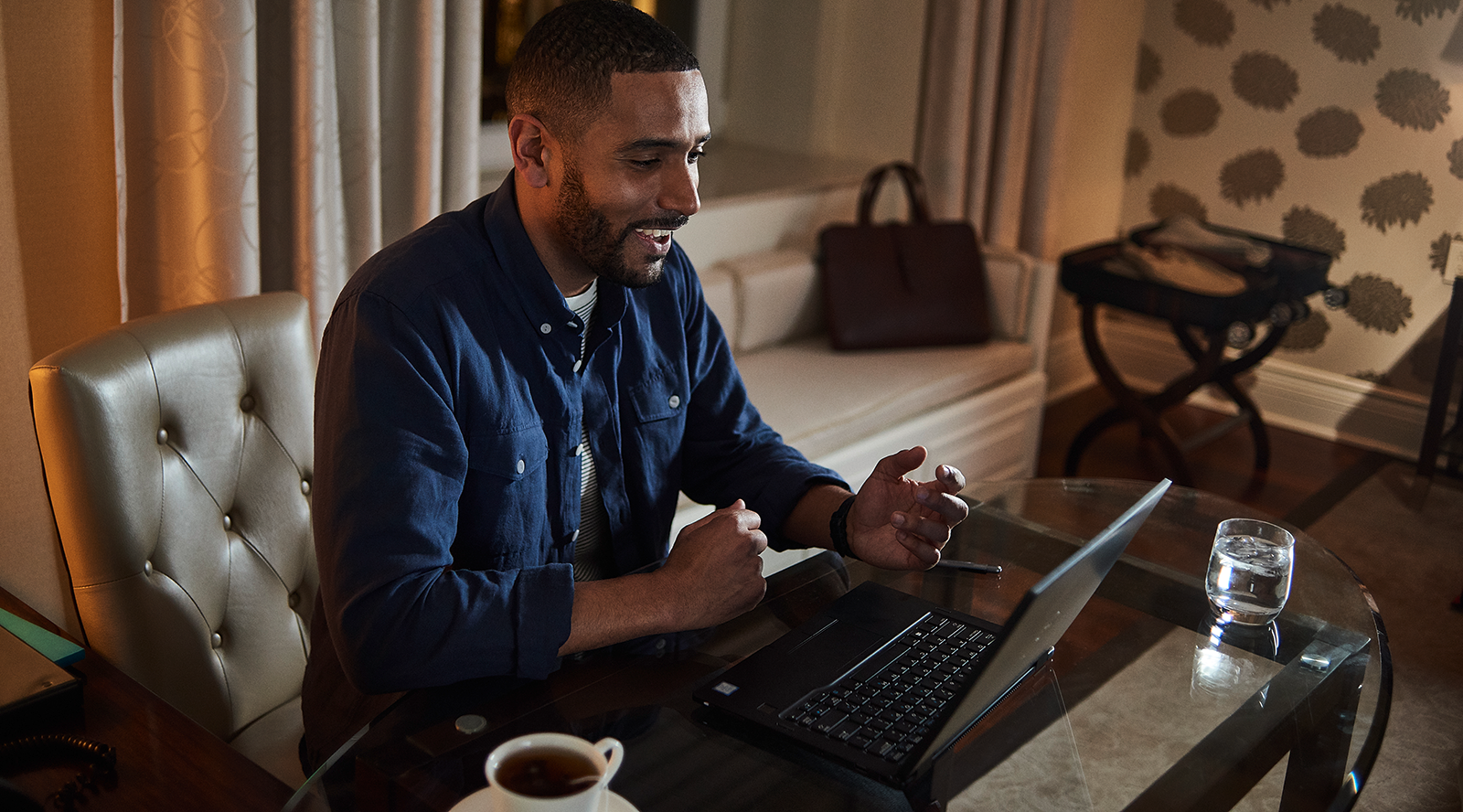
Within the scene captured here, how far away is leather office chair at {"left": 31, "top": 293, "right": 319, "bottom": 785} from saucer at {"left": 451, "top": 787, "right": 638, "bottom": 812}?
591 millimetres

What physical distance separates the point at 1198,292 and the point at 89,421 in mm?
2772

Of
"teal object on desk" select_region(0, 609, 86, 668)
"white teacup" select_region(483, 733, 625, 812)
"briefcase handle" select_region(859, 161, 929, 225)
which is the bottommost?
"teal object on desk" select_region(0, 609, 86, 668)

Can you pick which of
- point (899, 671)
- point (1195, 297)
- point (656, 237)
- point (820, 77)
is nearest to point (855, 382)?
point (1195, 297)

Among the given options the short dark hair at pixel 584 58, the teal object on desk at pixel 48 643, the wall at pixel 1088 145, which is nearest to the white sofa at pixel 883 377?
the wall at pixel 1088 145

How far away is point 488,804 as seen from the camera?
924mm

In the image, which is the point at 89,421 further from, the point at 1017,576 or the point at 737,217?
the point at 737,217

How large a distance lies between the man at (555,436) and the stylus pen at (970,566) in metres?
0.08

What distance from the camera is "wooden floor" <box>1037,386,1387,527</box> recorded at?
357cm

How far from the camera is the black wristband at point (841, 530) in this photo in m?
1.47

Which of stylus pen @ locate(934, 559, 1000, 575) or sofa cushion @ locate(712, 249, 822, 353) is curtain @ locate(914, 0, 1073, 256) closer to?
sofa cushion @ locate(712, 249, 822, 353)

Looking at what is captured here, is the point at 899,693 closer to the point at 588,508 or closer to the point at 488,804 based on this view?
the point at 488,804

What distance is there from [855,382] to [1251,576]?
171cm

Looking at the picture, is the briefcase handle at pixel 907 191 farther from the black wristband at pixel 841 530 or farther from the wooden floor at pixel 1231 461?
the black wristband at pixel 841 530

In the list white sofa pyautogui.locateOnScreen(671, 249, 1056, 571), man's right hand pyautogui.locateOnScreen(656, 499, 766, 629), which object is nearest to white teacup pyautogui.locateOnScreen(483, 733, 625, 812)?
man's right hand pyautogui.locateOnScreen(656, 499, 766, 629)
